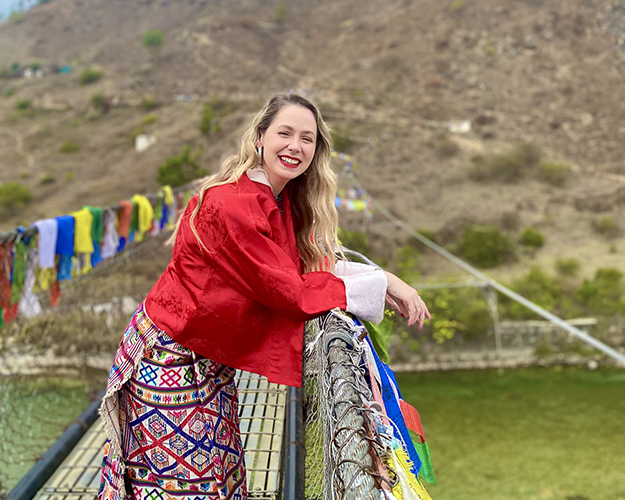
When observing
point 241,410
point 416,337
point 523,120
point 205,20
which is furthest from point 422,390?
point 205,20

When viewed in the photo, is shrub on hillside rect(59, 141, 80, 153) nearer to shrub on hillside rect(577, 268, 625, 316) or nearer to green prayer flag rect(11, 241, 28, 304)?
shrub on hillside rect(577, 268, 625, 316)

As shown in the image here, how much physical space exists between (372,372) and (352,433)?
29 centimetres

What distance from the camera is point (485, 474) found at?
7.13 metres

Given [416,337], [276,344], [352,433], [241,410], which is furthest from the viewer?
[416,337]

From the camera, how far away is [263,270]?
117cm

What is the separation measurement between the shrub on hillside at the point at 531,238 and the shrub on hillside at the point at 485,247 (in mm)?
914

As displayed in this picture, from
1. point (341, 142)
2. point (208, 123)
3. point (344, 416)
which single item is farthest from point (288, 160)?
point (208, 123)

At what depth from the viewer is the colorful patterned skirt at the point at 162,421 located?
4.38ft

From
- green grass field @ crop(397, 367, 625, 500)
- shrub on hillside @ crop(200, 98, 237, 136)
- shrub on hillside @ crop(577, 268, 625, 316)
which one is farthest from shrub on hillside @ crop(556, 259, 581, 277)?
shrub on hillside @ crop(200, 98, 237, 136)

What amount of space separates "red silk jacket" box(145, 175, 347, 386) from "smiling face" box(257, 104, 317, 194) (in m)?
0.08

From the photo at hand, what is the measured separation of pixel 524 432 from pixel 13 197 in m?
21.9

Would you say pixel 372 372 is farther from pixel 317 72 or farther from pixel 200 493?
pixel 317 72

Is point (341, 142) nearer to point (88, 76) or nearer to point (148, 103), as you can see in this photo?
point (148, 103)

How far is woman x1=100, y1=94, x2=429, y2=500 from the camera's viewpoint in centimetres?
121
